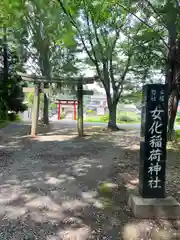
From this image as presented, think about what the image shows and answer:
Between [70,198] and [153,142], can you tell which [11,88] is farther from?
[153,142]

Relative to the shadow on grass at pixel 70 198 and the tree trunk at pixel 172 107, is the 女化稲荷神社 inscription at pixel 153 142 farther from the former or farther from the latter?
the tree trunk at pixel 172 107

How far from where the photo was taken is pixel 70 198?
3.09 metres

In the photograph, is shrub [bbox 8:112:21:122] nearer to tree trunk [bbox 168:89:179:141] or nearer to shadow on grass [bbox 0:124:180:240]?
shadow on grass [bbox 0:124:180:240]

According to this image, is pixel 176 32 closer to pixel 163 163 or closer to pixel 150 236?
pixel 163 163

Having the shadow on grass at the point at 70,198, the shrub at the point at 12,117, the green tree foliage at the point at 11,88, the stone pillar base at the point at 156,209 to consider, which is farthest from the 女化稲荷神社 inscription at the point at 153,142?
the shrub at the point at 12,117

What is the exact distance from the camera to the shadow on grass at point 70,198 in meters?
2.34

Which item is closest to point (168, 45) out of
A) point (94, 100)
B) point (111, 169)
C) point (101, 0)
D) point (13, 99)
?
A: point (101, 0)

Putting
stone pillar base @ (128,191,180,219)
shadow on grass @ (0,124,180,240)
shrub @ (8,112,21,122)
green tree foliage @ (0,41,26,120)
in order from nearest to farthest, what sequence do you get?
shadow on grass @ (0,124,180,240) < stone pillar base @ (128,191,180,219) < green tree foliage @ (0,41,26,120) < shrub @ (8,112,21,122)

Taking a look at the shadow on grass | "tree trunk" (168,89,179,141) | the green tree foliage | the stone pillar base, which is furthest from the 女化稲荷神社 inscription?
the green tree foliage

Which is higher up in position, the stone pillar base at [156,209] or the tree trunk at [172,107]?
the tree trunk at [172,107]

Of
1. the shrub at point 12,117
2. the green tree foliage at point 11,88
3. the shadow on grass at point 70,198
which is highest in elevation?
the green tree foliage at point 11,88

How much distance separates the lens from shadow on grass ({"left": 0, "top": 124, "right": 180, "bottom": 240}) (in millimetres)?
2342

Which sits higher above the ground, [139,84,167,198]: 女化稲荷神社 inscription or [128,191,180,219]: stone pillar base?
[139,84,167,198]: 女化稲荷神社 inscription

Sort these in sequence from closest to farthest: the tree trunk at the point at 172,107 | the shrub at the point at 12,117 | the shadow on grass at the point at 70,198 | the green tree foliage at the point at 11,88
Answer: the shadow on grass at the point at 70,198, the tree trunk at the point at 172,107, the green tree foliage at the point at 11,88, the shrub at the point at 12,117
